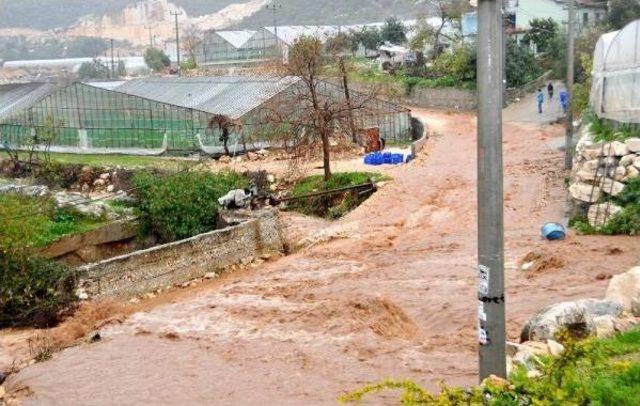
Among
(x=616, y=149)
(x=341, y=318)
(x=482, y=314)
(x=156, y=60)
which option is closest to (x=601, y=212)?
(x=616, y=149)

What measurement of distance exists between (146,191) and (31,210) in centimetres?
398

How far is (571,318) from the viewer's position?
36.1 ft

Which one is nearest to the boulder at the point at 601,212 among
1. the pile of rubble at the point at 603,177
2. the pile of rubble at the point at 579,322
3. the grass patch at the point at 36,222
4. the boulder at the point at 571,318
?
the pile of rubble at the point at 603,177

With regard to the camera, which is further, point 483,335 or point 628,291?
point 628,291

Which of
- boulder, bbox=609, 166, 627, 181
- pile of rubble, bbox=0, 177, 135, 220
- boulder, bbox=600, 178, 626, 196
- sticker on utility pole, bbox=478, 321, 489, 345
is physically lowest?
pile of rubble, bbox=0, 177, 135, 220

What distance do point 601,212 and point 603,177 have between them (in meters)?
1.04

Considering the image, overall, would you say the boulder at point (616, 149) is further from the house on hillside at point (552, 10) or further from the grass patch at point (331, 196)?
the house on hillside at point (552, 10)

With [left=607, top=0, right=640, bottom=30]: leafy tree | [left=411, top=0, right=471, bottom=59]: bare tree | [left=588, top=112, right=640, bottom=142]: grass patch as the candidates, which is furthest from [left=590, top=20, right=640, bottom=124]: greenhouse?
[left=411, top=0, right=471, bottom=59]: bare tree

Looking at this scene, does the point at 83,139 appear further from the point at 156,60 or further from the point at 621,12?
the point at 156,60

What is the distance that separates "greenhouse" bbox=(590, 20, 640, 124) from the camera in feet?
80.5

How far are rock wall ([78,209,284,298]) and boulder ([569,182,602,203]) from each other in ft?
31.6

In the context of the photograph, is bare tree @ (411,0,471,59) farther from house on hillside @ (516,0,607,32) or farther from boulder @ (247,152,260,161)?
boulder @ (247,152,260,161)

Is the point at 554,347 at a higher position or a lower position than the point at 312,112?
lower

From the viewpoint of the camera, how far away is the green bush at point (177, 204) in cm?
2600
